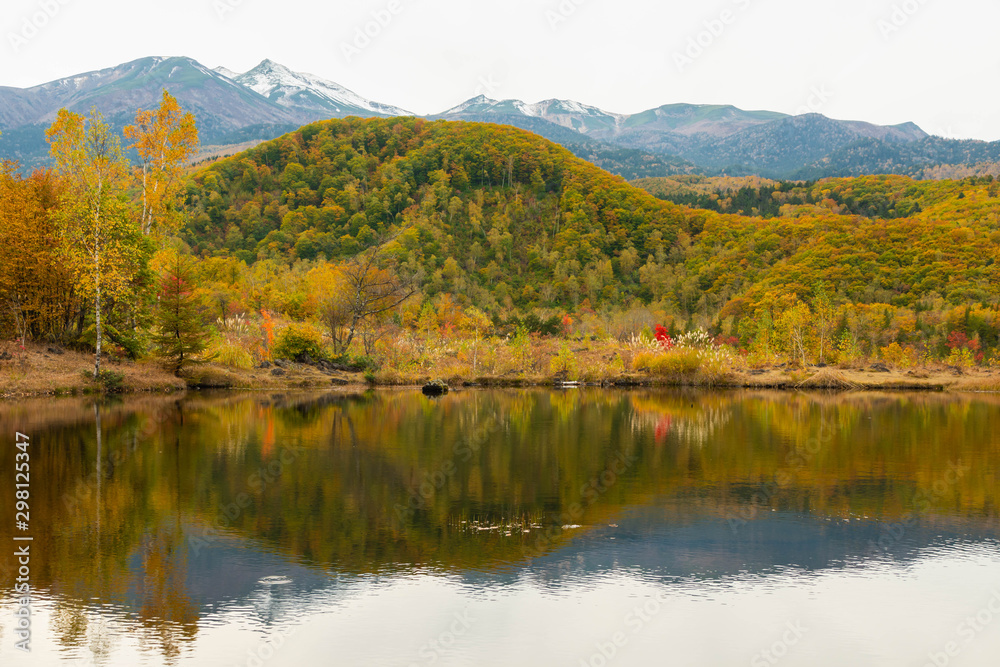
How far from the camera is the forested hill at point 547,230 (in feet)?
243

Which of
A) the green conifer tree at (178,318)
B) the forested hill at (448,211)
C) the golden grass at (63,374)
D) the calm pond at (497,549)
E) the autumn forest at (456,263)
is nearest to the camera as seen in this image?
the calm pond at (497,549)

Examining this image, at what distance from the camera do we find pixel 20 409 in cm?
2380

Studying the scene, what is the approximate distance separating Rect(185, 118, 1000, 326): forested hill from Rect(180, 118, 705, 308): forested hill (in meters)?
0.22

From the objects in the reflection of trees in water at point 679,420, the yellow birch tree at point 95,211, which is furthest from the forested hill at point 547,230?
the reflection of trees in water at point 679,420

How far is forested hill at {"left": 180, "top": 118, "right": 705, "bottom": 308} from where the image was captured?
84.9m

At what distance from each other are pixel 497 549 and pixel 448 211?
3399 inches

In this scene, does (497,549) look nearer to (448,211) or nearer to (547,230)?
(448,211)

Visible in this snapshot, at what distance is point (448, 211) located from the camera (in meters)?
93.8

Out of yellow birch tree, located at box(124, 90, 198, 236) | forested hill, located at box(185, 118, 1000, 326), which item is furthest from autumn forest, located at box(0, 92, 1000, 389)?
forested hill, located at box(185, 118, 1000, 326)

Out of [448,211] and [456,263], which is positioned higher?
[448,211]

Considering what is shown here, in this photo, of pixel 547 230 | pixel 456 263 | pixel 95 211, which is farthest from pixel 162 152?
pixel 547 230

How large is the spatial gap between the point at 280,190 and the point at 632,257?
152ft

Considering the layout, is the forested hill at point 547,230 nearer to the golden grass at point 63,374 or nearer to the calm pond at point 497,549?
the golden grass at point 63,374

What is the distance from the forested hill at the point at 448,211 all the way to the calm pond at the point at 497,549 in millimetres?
59532
